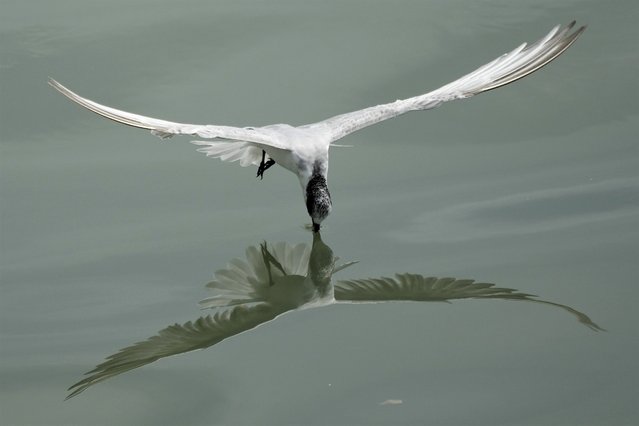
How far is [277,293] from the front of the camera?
22.2 feet

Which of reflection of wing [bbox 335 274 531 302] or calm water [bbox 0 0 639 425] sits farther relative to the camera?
reflection of wing [bbox 335 274 531 302]

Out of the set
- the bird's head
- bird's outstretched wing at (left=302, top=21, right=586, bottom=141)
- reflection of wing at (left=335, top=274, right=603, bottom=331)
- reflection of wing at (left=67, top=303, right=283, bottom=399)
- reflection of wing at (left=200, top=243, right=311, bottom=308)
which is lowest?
reflection of wing at (left=67, top=303, right=283, bottom=399)

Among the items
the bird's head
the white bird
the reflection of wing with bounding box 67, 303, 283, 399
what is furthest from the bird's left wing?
the reflection of wing with bounding box 67, 303, 283, 399

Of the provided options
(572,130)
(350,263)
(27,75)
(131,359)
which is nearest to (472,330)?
(350,263)

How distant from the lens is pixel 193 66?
342 inches

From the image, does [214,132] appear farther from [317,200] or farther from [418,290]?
[418,290]

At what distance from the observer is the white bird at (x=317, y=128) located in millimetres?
6825

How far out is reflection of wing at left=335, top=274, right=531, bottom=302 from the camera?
665 centimetres

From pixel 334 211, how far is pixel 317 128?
1.68 feet

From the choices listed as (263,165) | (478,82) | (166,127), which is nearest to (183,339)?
(166,127)

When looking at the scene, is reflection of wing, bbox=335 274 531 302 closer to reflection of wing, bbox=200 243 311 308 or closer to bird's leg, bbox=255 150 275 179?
reflection of wing, bbox=200 243 311 308

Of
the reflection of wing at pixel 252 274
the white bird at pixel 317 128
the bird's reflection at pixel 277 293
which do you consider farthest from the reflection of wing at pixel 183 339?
the white bird at pixel 317 128

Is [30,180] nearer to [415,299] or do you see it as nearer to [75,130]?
[75,130]

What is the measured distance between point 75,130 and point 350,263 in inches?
89.1
